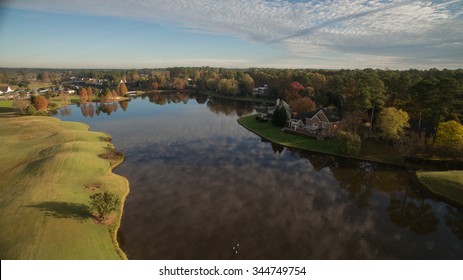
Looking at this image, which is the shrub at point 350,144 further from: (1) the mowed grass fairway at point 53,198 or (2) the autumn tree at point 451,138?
(1) the mowed grass fairway at point 53,198

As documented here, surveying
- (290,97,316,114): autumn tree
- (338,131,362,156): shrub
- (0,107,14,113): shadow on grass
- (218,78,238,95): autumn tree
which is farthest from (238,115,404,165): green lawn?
(0,107,14,113): shadow on grass

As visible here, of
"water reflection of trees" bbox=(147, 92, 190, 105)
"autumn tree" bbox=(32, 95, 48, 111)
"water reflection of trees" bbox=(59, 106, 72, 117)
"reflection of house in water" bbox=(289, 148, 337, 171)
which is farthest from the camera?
"water reflection of trees" bbox=(147, 92, 190, 105)

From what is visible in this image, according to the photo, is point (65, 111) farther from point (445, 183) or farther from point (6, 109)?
point (445, 183)

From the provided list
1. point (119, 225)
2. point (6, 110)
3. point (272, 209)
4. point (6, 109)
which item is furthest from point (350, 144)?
point (6, 109)

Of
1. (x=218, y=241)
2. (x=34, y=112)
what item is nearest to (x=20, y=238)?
(x=218, y=241)

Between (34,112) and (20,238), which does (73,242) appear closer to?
(20,238)

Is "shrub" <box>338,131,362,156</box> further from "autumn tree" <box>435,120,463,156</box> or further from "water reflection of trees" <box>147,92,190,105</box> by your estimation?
"water reflection of trees" <box>147,92,190,105</box>
